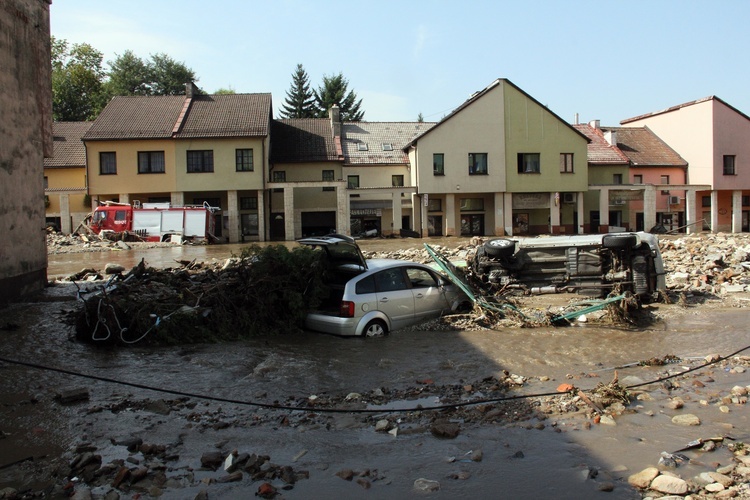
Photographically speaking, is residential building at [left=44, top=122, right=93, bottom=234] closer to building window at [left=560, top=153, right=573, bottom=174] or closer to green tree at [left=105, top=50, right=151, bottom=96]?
green tree at [left=105, top=50, right=151, bottom=96]

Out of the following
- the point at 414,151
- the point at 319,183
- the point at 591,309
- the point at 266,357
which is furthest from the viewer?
the point at 414,151

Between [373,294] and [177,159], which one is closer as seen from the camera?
[373,294]

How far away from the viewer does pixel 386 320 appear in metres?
11.3

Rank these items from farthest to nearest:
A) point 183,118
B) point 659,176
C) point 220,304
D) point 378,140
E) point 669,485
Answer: point 659,176
point 378,140
point 183,118
point 220,304
point 669,485

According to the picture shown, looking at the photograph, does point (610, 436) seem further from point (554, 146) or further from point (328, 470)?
point (554, 146)

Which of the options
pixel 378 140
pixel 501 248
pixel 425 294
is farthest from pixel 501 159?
pixel 425 294

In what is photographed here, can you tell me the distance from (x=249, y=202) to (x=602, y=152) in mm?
28592

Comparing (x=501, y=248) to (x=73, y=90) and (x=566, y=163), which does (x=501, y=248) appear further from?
(x=73, y=90)

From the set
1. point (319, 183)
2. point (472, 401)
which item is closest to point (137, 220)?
point (319, 183)

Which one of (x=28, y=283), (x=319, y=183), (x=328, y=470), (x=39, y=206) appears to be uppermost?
(x=319, y=183)

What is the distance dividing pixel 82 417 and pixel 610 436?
5708 mm

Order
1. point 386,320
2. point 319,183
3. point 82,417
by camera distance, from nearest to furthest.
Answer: point 82,417
point 386,320
point 319,183

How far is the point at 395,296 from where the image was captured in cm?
1146

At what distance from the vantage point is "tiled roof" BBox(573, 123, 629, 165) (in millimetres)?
49625
